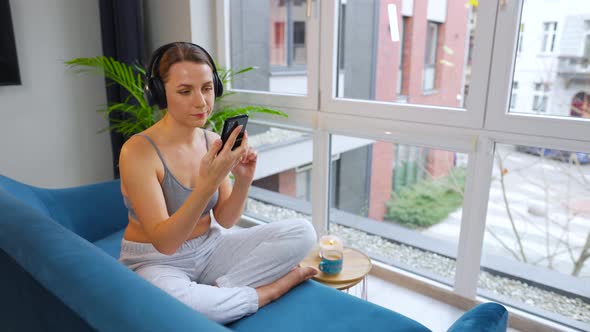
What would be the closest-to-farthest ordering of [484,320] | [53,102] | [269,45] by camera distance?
[484,320] < [53,102] < [269,45]

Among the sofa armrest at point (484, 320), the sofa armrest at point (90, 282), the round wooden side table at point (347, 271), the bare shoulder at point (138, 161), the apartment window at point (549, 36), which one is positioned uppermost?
the apartment window at point (549, 36)

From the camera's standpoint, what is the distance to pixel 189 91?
122 cm

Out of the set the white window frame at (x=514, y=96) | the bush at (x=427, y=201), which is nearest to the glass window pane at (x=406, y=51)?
the white window frame at (x=514, y=96)

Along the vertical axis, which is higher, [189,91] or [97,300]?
[189,91]

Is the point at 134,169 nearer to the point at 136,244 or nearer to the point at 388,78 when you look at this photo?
the point at 136,244

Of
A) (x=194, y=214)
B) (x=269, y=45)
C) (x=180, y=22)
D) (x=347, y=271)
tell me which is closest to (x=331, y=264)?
(x=347, y=271)

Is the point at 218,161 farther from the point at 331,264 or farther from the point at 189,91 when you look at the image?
the point at 331,264

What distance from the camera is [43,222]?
0.96 meters

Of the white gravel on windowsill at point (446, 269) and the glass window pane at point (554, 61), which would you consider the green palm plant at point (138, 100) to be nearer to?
the white gravel on windowsill at point (446, 269)

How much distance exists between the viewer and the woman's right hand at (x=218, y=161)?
1.12m

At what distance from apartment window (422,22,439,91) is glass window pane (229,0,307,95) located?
25.7 inches

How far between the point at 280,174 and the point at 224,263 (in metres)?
1.38

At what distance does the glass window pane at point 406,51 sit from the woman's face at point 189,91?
1056 millimetres

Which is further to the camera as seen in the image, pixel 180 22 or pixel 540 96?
pixel 180 22
